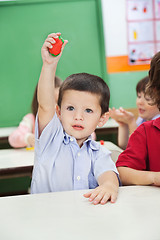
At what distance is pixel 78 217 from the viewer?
2.31ft

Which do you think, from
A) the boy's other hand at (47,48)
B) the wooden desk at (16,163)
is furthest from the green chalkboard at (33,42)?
the boy's other hand at (47,48)

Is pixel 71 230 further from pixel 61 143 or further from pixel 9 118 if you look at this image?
pixel 9 118

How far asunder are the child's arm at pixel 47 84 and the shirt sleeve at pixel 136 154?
0.32 metres

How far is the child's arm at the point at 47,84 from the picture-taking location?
2.92 ft

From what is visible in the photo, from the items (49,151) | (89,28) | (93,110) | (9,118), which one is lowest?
(9,118)

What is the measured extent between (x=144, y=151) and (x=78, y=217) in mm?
529

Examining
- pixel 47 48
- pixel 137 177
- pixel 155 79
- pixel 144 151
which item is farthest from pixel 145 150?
pixel 47 48

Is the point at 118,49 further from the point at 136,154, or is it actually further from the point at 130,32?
the point at 136,154

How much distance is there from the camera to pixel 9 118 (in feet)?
10.6

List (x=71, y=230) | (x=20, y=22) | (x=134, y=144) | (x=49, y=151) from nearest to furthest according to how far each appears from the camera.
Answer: (x=71, y=230), (x=49, y=151), (x=134, y=144), (x=20, y=22)

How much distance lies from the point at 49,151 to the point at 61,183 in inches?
4.5

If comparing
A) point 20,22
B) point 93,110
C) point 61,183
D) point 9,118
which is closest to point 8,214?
point 61,183

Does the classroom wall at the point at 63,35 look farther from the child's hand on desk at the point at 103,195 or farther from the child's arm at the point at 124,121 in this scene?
the child's hand on desk at the point at 103,195

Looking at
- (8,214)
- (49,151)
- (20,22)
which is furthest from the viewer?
(20,22)
